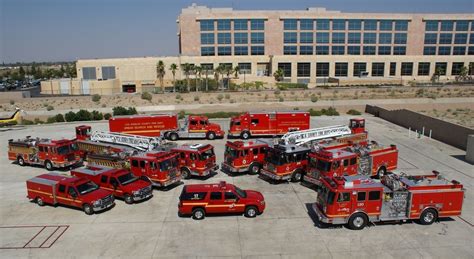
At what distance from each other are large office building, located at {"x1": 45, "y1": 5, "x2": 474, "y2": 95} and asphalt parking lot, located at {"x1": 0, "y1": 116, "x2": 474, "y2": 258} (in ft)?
213

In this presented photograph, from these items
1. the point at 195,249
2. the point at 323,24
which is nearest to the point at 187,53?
the point at 323,24

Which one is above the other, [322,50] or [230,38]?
[230,38]

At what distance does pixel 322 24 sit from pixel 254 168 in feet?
246

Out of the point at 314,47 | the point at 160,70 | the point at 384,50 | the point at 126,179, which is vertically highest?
the point at 314,47

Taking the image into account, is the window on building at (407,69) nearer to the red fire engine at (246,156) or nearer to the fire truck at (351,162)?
the fire truck at (351,162)

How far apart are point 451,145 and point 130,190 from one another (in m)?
27.7

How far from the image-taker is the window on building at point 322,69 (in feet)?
289

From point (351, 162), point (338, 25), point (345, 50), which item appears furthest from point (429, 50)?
point (351, 162)

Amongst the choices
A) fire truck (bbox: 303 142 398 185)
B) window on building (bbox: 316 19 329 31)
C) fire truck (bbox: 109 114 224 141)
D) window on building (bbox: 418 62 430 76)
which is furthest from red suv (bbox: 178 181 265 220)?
window on building (bbox: 418 62 430 76)

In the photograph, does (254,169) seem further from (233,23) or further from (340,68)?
(233,23)

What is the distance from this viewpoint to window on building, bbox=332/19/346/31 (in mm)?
92250

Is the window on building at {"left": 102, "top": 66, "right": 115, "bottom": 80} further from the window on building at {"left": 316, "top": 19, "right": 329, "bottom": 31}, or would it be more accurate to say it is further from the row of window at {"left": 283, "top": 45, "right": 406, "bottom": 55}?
the window on building at {"left": 316, "top": 19, "right": 329, "bottom": 31}

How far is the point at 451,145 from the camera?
3309 centimetres

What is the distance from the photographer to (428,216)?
17.4 m
